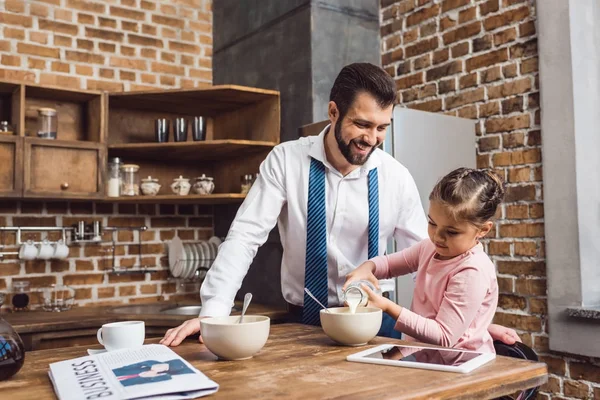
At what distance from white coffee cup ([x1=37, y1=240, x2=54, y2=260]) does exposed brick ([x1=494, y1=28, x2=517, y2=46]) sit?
248cm

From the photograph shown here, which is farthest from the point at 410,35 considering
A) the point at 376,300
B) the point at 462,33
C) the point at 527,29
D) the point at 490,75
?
the point at 376,300

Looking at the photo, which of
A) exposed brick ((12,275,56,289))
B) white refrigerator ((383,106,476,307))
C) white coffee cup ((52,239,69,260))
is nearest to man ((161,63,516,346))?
white refrigerator ((383,106,476,307))

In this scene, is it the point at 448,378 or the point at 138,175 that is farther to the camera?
the point at 138,175

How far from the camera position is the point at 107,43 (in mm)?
3561

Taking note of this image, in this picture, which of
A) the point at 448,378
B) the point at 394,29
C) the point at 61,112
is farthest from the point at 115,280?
the point at 448,378

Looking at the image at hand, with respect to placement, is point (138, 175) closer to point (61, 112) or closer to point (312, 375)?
point (61, 112)

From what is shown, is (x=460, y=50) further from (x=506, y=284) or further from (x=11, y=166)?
(x=11, y=166)

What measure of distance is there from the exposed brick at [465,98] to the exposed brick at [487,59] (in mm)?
116

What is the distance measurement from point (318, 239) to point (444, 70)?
1.52 metres

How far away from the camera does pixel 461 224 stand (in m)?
1.54

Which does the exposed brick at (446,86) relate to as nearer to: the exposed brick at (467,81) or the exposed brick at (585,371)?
the exposed brick at (467,81)

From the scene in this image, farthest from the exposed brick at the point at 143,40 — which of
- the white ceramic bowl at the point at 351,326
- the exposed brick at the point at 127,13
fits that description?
the white ceramic bowl at the point at 351,326

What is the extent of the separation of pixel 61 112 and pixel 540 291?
2.62m

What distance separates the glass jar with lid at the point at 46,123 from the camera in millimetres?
3078
